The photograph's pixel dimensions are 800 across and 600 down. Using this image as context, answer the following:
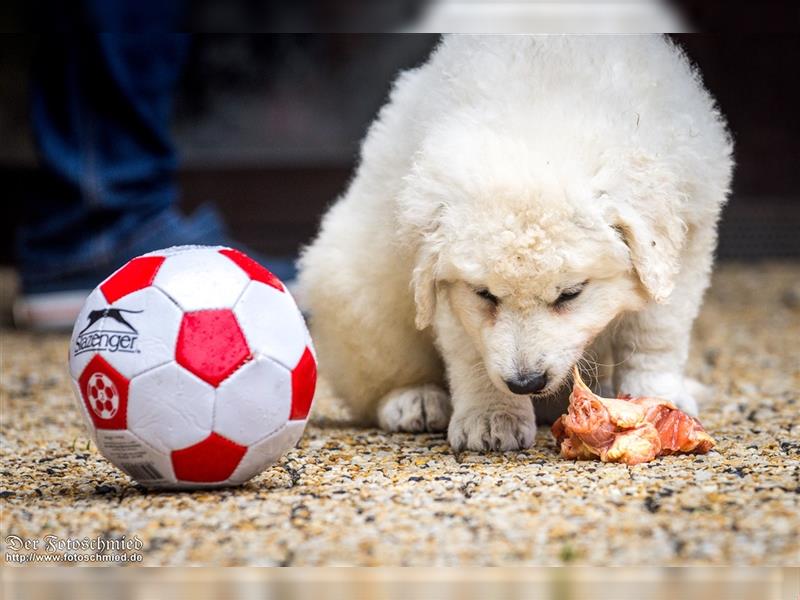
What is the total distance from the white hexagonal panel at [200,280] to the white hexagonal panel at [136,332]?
4 centimetres

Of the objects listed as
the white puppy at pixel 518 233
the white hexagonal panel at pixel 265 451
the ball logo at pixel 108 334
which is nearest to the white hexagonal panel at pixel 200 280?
the ball logo at pixel 108 334

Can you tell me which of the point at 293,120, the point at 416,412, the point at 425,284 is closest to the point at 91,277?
the point at 293,120

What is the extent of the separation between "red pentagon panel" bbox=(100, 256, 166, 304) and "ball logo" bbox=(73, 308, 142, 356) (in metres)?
0.05

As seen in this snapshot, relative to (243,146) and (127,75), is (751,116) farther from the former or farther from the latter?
(127,75)

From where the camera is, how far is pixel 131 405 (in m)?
2.97

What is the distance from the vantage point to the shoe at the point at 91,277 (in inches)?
259

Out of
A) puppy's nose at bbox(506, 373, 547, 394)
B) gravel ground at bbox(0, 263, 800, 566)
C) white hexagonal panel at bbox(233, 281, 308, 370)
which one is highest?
white hexagonal panel at bbox(233, 281, 308, 370)

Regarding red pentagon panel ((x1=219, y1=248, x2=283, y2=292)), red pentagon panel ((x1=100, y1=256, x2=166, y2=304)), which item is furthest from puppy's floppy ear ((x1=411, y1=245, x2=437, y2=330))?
red pentagon panel ((x1=100, y1=256, x2=166, y2=304))

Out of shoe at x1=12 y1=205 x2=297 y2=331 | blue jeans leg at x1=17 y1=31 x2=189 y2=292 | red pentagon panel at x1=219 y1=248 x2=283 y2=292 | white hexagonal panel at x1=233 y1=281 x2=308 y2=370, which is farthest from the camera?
shoe at x1=12 y1=205 x2=297 y2=331

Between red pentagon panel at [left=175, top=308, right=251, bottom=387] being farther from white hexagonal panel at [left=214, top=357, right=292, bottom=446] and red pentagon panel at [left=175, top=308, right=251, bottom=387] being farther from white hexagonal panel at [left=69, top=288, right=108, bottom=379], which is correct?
white hexagonal panel at [left=69, top=288, right=108, bottom=379]

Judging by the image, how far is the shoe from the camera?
6.57m

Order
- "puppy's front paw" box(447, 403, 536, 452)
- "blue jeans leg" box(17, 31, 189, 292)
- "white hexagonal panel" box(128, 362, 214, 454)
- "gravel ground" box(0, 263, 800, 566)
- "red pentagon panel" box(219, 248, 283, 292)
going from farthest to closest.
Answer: "blue jeans leg" box(17, 31, 189, 292) < "puppy's front paw" box(447, 403, 536, 452) < "red pentagon panel" box(219, 248, 283, 292) < "white hexagonal panel" box(128, 362, 214, 454) < "gravel ground" box(0, 263, 800, 566)

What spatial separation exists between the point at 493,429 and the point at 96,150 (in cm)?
364

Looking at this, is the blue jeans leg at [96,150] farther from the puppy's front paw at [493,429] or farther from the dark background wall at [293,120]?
the puppy's front paw at [493,429]
